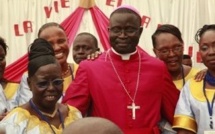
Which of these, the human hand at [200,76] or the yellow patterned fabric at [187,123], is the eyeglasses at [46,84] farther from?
the human hand at [200,76]

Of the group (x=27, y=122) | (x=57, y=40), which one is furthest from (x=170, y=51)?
(x=27, y=122)

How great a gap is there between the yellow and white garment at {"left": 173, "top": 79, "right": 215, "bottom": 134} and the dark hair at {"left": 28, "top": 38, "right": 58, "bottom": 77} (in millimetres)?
985

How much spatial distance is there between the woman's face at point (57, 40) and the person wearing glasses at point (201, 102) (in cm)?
101

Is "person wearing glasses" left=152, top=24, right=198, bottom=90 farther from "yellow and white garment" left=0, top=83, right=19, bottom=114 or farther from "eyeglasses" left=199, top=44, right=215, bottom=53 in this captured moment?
"yellow and white garment" left=0, top=83, right=19, bottom=114

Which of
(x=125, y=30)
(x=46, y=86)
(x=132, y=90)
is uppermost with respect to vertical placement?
(x=125, y=30)

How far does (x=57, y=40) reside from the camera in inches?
173

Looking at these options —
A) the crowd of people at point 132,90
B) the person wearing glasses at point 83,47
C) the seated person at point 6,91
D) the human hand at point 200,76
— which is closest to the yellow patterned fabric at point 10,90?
the seated person at point 6,91

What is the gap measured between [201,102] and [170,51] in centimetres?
68

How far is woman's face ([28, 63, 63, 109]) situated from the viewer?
3.42 metres

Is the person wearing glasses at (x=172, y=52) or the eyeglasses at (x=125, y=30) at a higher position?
the eyeglasses at (x=125, y=30)

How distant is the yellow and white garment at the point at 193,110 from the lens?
3.84 metres

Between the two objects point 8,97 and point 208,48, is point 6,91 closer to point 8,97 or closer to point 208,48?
point 8,97

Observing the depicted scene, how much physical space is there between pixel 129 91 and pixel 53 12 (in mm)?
5019

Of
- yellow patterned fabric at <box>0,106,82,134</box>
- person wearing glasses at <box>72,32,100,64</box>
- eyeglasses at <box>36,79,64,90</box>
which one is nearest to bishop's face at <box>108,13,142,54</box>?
eyeglasses at <box>36,79,64,90</box>
